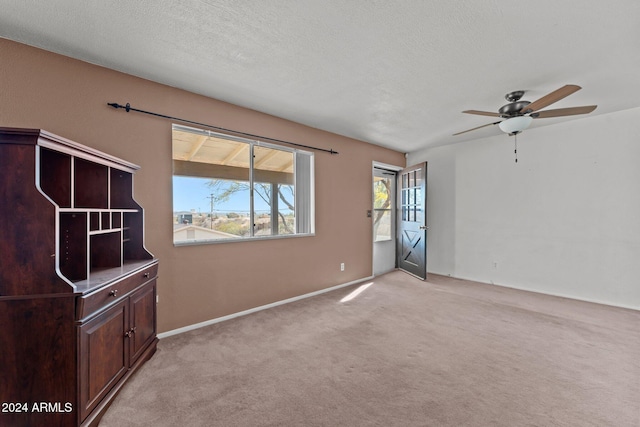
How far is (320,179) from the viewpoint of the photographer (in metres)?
3.96

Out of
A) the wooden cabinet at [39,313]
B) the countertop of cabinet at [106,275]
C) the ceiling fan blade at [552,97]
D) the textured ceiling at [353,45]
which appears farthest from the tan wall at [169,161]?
the ceiling fan blade at [552,97]

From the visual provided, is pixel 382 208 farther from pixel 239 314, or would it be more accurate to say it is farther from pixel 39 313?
pixel 39 313

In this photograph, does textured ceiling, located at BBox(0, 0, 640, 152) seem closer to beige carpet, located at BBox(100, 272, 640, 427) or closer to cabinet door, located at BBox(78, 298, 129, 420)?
cabinet door, located at BBox(78, 298, 129, 420)

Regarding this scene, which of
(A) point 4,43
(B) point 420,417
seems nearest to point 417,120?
(B) point 420,417

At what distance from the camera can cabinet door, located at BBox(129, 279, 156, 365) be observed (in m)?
1.89

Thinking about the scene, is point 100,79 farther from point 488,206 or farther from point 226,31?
point 488,206

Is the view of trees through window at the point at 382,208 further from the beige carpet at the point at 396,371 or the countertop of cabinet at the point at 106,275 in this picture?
the countertop of cabinet at the point at 106,275

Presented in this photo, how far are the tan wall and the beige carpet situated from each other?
0.96 ft

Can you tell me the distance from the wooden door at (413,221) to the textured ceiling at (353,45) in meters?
1.97

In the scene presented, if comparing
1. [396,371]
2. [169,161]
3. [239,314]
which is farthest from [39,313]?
[396,371]

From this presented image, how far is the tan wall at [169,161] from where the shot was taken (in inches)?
77.0

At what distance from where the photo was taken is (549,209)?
388 centimetres

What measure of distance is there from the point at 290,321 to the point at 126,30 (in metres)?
2.88

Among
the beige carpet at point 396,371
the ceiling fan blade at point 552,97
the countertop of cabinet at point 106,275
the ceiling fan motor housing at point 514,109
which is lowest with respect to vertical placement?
the beige carpet at point 396,371
